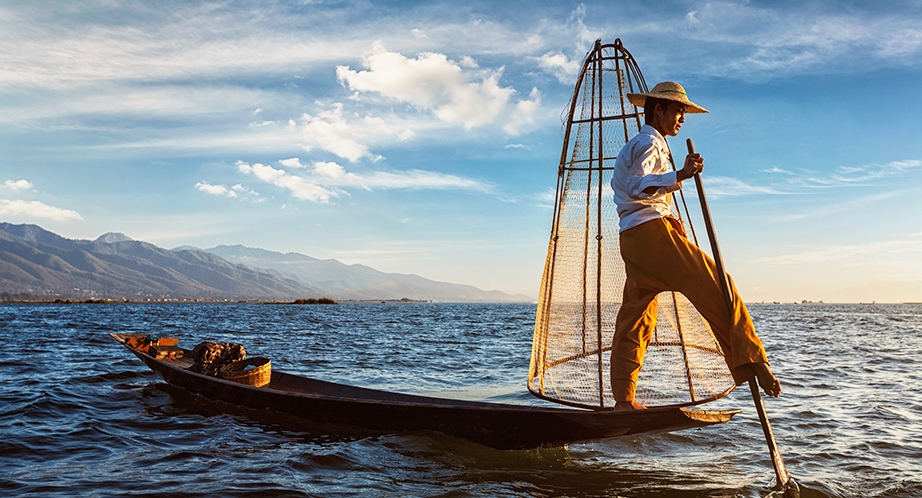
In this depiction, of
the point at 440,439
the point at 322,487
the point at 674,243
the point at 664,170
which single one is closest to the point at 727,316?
the point at 674,243

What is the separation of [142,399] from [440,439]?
583 cm

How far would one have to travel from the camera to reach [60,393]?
9.98m

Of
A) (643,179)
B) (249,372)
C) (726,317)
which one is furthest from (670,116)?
(249,372)

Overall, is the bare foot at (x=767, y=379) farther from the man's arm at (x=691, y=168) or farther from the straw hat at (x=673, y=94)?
the straw hat at (x=673, y=94)

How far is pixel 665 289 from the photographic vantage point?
4.79 m

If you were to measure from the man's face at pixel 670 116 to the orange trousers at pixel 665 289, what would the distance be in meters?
0.79

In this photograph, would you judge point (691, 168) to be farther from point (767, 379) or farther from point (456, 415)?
point (456, 415)

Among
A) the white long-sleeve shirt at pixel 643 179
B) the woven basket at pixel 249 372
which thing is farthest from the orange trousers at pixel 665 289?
the woven basket at pixel 249 372

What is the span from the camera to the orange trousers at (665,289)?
14.1 ft

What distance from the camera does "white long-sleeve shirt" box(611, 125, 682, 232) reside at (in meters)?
4.55

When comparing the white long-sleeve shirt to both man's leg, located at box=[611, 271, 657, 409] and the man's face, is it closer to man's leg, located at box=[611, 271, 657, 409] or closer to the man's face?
the man's face

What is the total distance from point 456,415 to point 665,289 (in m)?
2.61

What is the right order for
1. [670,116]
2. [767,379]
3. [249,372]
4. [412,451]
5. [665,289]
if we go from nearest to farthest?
1. [767,379]
2. [665,289]
3. [670,116]
4. [412,451]
5. [249,372]

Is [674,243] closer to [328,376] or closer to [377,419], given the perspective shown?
[377,419]
